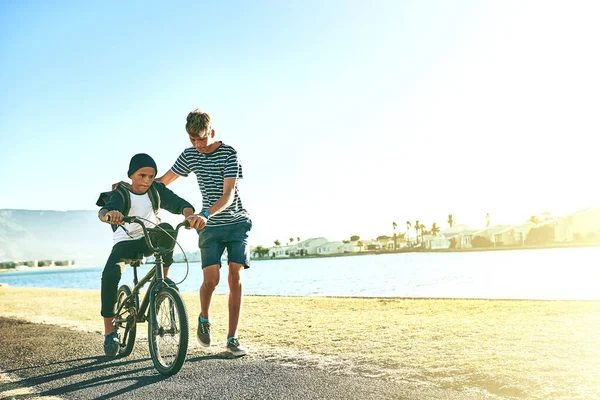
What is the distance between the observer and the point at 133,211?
5.34m

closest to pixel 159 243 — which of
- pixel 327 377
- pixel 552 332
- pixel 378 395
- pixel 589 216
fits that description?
pixel 327 377

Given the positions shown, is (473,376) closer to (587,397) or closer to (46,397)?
(587,397)

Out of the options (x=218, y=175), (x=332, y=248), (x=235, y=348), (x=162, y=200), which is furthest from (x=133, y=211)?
(x=332, y=248)

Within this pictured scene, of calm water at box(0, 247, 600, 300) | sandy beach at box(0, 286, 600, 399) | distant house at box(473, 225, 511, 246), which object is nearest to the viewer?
sandy beach at box(0, 286, 600, 399)

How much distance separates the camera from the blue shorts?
5168mm

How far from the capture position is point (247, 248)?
209 inches

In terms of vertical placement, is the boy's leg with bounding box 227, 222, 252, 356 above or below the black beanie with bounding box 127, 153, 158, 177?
below

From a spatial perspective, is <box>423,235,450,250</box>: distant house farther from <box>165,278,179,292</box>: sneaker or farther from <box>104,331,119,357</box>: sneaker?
<box>165,278,179,292</box>: sneaker

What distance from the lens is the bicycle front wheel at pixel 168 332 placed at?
4.38m

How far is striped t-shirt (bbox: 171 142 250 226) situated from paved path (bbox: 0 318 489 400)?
1.31 meters

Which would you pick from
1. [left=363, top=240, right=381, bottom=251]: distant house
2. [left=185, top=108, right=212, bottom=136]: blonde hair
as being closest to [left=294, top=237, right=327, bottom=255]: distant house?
[left=363, top=240, right=381, bottom=251]: distant house

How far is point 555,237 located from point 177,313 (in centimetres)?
14628

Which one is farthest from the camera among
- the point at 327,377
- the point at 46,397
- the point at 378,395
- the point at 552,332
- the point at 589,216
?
the point at 589,216

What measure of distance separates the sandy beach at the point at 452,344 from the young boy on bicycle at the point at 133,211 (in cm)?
148
